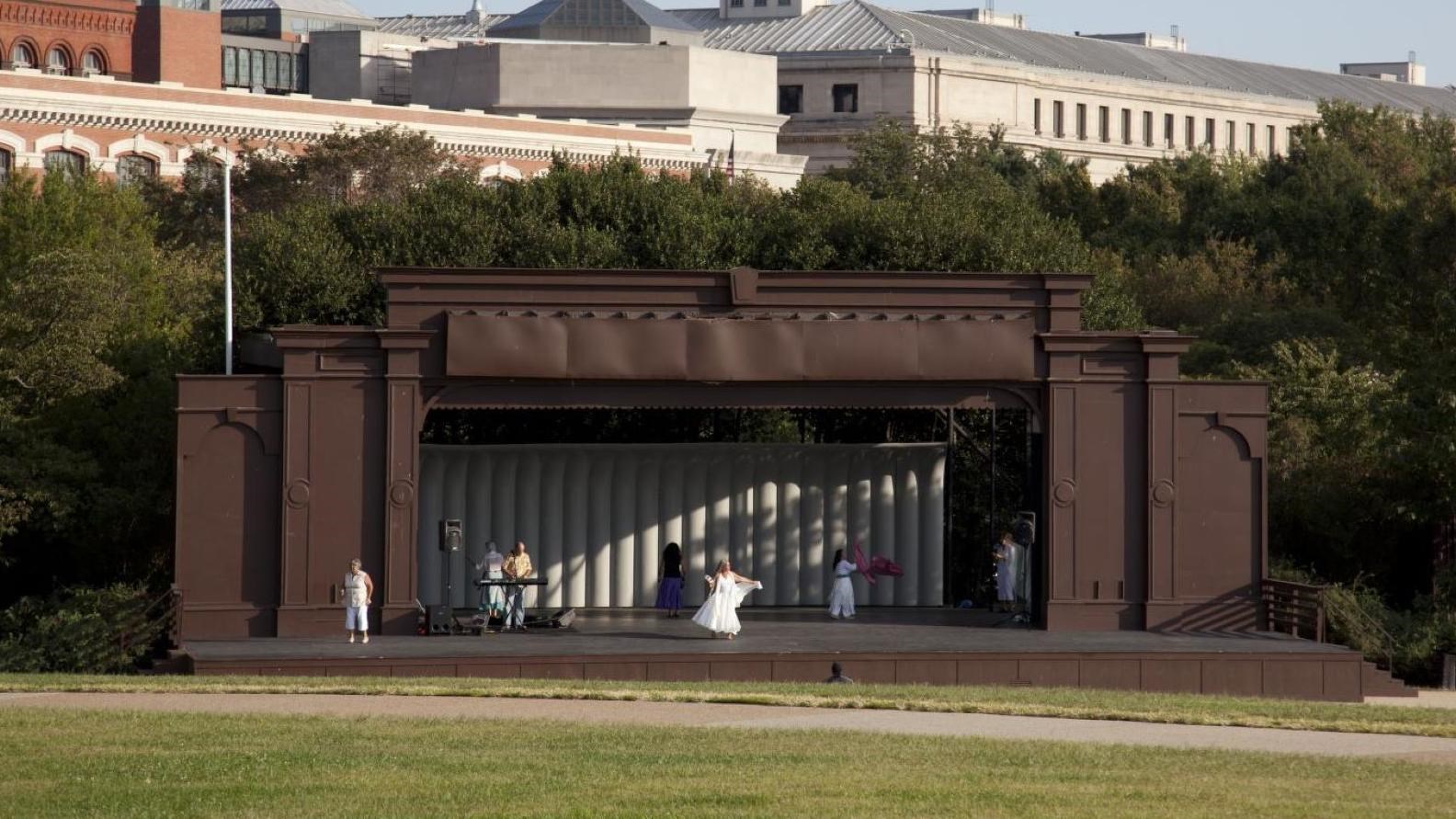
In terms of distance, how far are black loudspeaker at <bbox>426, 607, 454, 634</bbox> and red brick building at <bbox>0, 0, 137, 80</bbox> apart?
98.8 meters

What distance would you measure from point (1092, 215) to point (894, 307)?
64605 mm

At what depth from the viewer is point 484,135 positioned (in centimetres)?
11000

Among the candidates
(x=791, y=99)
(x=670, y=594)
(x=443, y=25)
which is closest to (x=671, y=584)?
(x=670, y=594)

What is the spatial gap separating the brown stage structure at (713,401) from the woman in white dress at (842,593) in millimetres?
3093

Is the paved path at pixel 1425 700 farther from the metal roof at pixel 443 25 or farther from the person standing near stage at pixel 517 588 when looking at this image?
the metal roof at pixel 443 25

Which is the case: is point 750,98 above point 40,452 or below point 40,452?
above

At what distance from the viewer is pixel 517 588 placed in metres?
33.5

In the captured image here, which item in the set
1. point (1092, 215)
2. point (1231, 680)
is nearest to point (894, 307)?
point (1231, 680)

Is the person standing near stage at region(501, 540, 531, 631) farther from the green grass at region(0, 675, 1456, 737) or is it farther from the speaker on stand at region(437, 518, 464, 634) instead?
the green grass at region(0, 675, 1456, 737)

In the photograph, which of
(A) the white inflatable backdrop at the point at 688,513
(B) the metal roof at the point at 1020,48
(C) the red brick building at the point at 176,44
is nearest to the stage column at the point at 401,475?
(A) the white inflatable backdrop at the point at 688,513

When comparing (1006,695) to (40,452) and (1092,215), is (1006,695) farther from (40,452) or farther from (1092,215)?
(1092,215)

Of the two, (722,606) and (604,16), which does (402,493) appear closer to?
(722,606)

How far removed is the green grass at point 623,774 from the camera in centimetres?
1783

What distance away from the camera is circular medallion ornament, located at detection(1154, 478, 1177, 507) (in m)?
33.3
